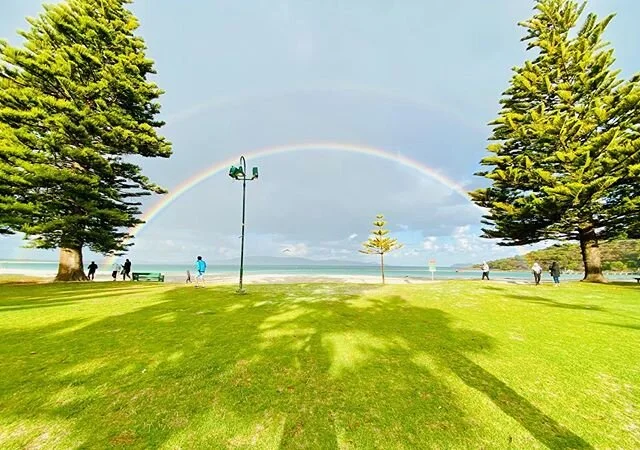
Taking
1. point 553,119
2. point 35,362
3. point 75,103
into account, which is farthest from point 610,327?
point 75,103

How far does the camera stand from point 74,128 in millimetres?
18172

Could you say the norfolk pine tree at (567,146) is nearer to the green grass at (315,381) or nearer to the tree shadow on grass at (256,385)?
the green grass at (315,381)

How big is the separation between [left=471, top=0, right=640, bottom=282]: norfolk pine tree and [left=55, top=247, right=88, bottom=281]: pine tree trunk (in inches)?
1303

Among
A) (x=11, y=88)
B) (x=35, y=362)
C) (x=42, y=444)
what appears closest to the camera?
(x=42, y=444)

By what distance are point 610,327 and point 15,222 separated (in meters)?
26.8

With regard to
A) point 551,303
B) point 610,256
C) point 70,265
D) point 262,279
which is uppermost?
point 610,256

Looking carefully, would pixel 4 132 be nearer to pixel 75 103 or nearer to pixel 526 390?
pixel 75 103

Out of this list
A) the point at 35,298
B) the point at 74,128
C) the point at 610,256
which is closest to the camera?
the point at 35,298

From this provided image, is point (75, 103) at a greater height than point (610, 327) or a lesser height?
greater

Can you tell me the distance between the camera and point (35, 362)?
206 inches

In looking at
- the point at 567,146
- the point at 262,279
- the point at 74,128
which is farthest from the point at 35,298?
the point at 567,146

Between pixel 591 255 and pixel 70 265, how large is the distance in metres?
38.8

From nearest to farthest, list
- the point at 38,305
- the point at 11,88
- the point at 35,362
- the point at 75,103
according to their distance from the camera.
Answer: the point at 35,362 → the point at 38,305 → the point at 11,88 → the point at 75,103

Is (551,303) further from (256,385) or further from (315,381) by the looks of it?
(256,385)
